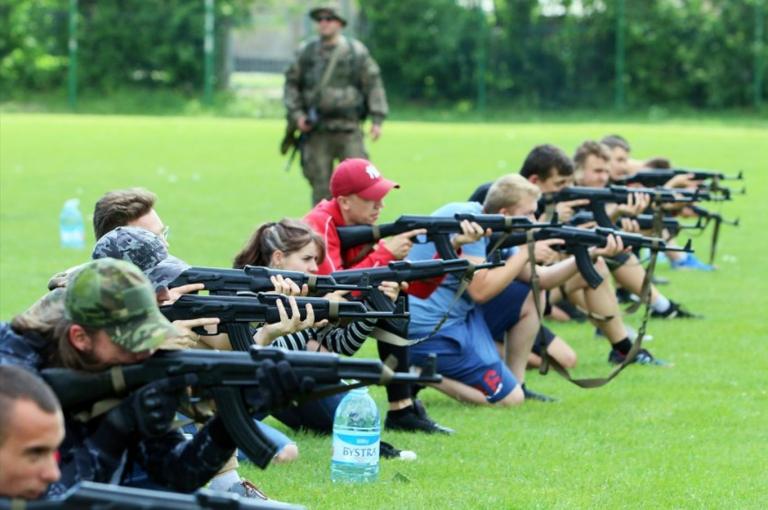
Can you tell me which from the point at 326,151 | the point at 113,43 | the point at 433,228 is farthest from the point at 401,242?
the point at 113,43

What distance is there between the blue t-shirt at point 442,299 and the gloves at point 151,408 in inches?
177

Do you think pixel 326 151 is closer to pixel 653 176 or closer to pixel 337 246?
pixel 653 176

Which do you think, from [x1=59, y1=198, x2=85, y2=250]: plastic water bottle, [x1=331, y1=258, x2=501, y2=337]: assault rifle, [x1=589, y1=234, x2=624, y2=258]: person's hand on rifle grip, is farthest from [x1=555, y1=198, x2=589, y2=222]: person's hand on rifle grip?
[x1=59, y1=198, x2=85, y2=250]: plastic water bottle

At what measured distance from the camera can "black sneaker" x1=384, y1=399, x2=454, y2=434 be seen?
8.82 m

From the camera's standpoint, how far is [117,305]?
482cm

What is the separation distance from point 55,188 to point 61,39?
22.6 metres

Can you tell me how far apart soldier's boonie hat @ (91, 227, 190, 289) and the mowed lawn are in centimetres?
125

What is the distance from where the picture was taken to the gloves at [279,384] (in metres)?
4.81

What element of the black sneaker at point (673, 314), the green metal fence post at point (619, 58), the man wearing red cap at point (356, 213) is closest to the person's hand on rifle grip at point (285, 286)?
the man wearing red cap at point (356, 213)

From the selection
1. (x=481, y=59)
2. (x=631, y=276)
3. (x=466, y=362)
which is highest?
(x=481, y=59)

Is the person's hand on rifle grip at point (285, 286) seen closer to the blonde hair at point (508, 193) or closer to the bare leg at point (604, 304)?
the blonde hair at point (508, 193)

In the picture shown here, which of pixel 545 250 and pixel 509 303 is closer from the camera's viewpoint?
pixel 545 250

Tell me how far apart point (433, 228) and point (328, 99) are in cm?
895

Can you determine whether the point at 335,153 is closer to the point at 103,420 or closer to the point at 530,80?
the point at 103,420
